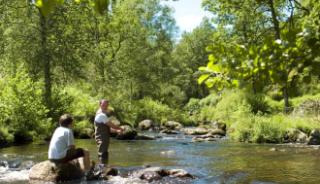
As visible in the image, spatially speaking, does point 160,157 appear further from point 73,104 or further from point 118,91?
point 118,91

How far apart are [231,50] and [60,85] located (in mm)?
27463

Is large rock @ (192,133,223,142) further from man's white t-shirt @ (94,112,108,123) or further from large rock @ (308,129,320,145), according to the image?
man's white t-shirt @ (94,112,108,123)

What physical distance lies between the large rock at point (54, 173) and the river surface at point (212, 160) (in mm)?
361

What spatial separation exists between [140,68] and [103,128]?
1390 inches

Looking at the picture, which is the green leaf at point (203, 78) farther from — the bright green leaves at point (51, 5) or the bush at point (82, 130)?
the bush at point (82, 130)

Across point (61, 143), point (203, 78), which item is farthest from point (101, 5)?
point (61, 143)

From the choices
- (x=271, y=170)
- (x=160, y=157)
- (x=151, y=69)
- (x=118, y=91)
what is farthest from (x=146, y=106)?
(x=271, y=170)

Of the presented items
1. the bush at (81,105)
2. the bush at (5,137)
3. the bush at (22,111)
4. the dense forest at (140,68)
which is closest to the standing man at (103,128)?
the dense forest at (140,68)

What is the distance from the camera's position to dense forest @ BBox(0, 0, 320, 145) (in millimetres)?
3068

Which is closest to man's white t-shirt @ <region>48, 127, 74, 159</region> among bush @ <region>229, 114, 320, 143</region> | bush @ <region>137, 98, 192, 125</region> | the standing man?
the standing man

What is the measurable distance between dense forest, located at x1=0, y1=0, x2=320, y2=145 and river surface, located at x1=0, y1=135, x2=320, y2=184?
7.42 ft

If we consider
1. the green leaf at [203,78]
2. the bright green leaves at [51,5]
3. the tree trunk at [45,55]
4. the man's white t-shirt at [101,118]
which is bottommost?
the man's white t-shirt at [101,118]

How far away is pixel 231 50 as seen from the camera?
3.19 m

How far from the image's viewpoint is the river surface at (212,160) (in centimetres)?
1273
